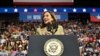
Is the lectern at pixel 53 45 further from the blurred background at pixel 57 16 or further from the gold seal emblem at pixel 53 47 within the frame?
the blurred background at pixel 57 16

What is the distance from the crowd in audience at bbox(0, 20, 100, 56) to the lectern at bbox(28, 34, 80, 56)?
26.4 feet

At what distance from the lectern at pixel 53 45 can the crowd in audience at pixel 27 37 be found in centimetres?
806

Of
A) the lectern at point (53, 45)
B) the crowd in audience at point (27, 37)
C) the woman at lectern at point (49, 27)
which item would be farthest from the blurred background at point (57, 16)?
the lectern at point (53, 45)

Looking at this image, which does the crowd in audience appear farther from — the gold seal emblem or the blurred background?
the gold seal emblem

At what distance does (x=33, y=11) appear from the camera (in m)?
17.4

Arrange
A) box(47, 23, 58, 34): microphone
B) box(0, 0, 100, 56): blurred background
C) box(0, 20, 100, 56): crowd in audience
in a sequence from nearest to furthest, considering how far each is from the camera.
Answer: box(47, 23, 58, 34): microphone < box(0, 20, 100, 56): crowd in audience < box(0, 0, 100, 56): blurred background

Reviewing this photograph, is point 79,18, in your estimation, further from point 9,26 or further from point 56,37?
point 56,37

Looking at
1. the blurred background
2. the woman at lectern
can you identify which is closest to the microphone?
the woman at lectern

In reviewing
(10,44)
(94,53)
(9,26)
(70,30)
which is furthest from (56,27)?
(9,26)

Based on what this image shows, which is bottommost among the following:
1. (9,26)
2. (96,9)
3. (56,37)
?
(9,26)

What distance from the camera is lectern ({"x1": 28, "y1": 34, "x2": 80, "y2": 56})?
140 inches

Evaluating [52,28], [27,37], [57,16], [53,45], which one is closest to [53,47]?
[53,45]

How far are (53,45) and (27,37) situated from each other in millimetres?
8107

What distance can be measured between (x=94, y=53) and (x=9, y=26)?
594cm
